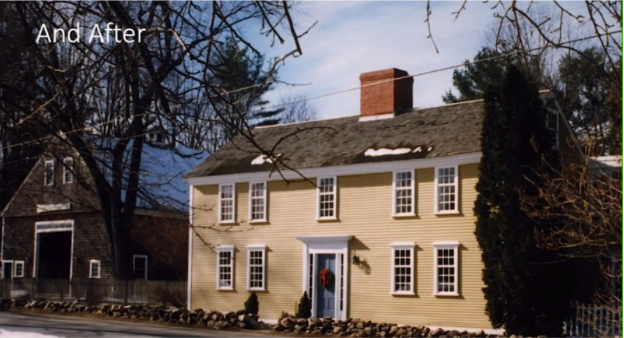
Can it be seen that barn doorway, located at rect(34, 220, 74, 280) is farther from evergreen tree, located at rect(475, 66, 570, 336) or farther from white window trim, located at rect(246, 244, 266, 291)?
evergreen tree, located at rect(475, 66, 570, 336)

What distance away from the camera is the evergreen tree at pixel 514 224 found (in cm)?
2375

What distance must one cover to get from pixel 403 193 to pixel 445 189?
1479 mm

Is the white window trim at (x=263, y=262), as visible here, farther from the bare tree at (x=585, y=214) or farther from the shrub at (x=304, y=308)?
the bare tree at (x=585, y=214)

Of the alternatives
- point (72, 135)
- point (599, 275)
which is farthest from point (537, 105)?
point (72, 135)

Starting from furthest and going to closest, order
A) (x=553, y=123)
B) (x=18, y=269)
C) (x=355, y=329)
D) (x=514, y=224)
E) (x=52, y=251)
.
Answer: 1. (x=18, y=269)
2. (x=52, y=251)
3. (x=553, y=123)
4. (x=355, y=329)
5. (x=514, y=224)

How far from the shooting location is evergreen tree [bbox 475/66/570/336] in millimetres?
23750

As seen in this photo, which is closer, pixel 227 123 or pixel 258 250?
pixel 227 123

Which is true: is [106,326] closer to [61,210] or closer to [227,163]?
[227,163]

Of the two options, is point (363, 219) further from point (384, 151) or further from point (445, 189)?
point (445, 189)

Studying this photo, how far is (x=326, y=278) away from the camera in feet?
95.8

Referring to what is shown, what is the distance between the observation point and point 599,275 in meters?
27.0

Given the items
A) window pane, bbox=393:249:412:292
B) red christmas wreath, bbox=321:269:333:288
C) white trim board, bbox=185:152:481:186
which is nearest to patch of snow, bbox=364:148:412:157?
white trim board, bbox=185:152:481:186

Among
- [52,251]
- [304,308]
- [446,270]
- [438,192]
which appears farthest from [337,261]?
[52,251]

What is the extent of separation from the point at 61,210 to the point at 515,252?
24508mm
